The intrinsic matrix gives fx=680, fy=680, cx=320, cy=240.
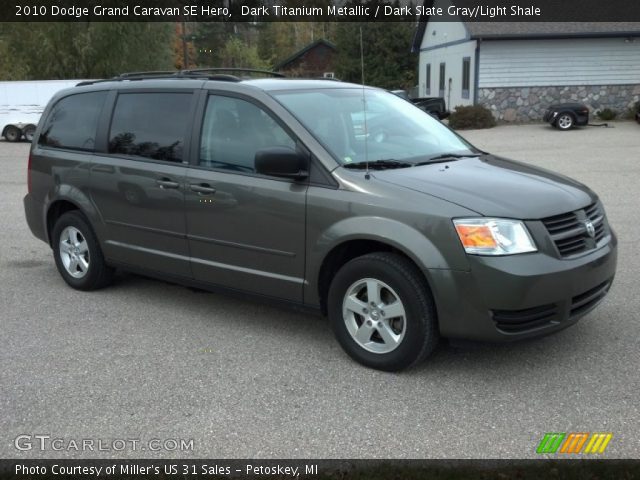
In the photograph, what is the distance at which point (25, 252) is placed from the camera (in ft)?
25.9

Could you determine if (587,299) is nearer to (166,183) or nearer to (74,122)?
(166,183)

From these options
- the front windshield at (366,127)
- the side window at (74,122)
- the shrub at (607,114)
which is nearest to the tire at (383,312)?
the front windshield at (366,127)

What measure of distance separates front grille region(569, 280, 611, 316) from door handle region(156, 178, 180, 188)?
2918 millimetres

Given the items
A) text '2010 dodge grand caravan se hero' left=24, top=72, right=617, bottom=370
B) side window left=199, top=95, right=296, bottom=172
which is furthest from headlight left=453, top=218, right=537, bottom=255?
side window left=199, top=95, right=296, bottom=172

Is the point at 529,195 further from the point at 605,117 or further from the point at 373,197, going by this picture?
the point at 605,117

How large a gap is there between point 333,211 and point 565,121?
2270 cm

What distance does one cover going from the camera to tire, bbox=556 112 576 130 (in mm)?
24719

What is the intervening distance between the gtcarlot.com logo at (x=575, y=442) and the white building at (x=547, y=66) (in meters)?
26.3

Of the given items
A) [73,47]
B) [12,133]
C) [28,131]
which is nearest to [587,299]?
[28,131]

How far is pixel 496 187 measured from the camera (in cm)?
423

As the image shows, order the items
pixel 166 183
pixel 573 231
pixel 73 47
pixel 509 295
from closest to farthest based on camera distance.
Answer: pixel 509 295
pixel 573 231
pixel 166 183
pixel 73 47

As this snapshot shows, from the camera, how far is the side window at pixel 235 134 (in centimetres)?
479

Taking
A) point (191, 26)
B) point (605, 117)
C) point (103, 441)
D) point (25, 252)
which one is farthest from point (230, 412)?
point (191, 26)

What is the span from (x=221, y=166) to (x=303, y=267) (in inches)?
40.9
